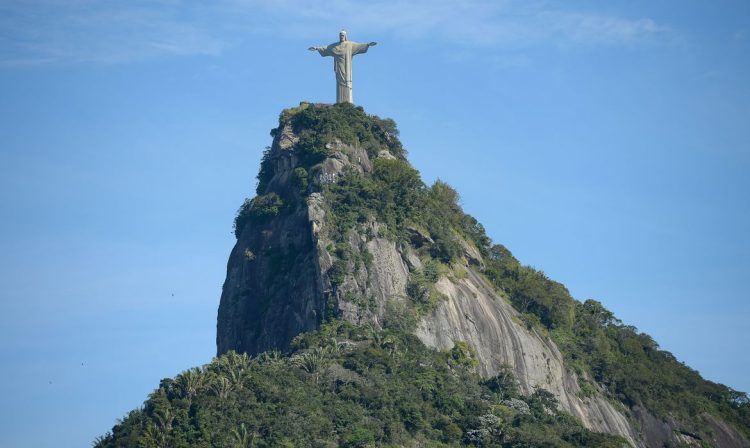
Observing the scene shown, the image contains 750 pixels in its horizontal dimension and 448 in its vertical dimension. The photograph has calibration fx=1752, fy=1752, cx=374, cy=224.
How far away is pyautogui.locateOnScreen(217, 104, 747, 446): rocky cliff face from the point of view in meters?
121

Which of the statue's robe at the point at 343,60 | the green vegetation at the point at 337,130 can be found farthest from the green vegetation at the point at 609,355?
the statue's robe at the point at 343,60

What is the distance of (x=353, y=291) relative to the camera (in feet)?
396

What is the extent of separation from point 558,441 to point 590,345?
92.9 feet

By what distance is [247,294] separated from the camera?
128 meters

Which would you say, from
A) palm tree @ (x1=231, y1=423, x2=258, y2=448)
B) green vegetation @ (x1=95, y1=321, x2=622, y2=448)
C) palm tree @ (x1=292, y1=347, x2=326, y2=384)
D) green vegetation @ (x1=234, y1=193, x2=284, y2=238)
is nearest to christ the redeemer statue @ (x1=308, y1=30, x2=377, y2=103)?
green vegetation @ (x1=234, y1=193, x2=284, y2=238)

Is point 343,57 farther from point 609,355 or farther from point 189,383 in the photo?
point 189,383

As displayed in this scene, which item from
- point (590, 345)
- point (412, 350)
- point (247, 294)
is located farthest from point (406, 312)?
point (590, 345)

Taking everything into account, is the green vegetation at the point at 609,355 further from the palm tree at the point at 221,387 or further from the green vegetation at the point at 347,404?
the palm tree at the point at 221,387

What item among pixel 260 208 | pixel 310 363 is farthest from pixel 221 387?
pixel 260 208

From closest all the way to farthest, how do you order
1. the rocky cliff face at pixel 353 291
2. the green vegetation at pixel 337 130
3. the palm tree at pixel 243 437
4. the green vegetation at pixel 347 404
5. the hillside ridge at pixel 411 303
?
the palm tree at pixel 243 437, the green vegetation at pixel 347 404, the hillside ridge at pixel 411 303, the rocky cliff face at pixel 353 291, the green vegetation at pixel 337 130

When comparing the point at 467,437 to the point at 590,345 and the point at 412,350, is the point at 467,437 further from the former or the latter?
the point at 590,345

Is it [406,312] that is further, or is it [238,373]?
[406,312]

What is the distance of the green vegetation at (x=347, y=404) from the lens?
340 feet

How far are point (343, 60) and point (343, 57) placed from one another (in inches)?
10.0
